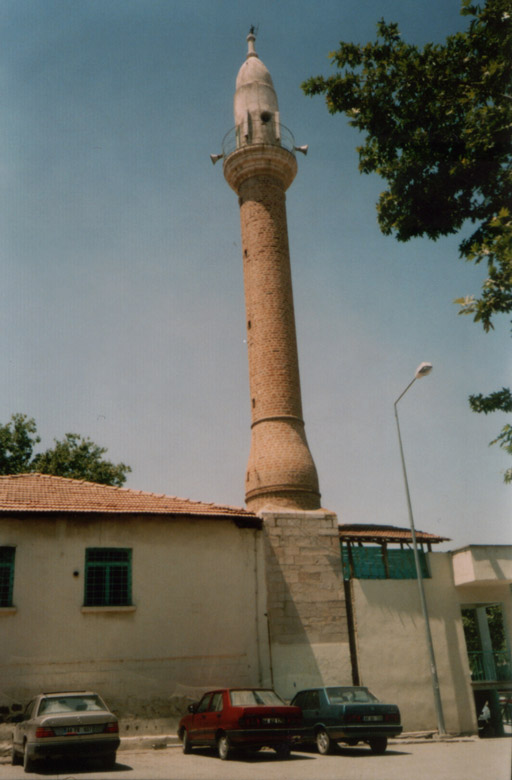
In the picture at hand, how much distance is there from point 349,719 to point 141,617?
5.85 metres

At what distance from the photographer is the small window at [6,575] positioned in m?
16.0

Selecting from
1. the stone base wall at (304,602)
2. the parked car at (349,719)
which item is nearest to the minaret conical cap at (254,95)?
the stone base wall at (304,602)

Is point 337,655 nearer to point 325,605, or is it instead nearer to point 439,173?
point 325,605

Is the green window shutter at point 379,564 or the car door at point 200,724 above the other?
the green window shutter at point 379,564

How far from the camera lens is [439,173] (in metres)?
12.9

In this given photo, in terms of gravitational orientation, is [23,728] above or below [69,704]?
below

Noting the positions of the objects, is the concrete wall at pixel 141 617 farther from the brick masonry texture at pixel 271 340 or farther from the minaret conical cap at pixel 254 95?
the minaret conical cap at pixel 254 95

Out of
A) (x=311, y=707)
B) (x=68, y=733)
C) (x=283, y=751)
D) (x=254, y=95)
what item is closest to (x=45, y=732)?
(x=68, y=733)

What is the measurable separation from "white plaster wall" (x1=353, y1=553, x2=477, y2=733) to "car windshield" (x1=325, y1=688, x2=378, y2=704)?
14.7 feet

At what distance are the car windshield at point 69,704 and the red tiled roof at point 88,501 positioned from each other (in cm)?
559

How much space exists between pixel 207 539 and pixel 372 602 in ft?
16.9

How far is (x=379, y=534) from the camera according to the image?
21.0m

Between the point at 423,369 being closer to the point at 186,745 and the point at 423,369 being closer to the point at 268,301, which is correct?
the point at 268,301

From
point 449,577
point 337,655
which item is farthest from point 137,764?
point 449,577
